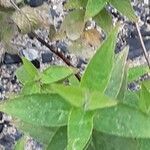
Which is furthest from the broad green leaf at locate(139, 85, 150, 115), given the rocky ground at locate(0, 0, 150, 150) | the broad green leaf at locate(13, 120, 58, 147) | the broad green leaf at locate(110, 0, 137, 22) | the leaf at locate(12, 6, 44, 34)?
the rocky ground at locate(0, 0, 150, 150)

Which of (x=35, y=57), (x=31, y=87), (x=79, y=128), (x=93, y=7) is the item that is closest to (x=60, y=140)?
(x=79, y=128)

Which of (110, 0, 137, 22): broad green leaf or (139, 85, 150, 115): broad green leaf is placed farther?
(110, 0, 137, 22): broad green leaf

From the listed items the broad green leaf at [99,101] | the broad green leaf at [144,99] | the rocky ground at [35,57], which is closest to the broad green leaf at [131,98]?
the broad green leaf at [144,99]

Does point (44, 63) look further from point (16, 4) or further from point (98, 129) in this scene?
point (98, 129)

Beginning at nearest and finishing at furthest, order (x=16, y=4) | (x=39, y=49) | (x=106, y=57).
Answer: (x=106, y=57), (x=16, y=4), (x=39, y=49)

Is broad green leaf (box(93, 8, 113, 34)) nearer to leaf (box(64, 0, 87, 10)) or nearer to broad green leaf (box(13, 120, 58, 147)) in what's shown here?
leaf (box(64, 0, 87, 10))

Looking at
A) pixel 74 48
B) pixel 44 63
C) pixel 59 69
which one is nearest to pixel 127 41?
pixel 44 63

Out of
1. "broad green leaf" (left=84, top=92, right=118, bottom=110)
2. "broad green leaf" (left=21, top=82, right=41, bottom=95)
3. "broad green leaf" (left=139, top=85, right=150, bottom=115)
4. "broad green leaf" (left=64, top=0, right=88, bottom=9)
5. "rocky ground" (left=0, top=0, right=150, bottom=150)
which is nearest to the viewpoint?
"broad green leaf" (left=84, top=92, right=118, bottom=110)
